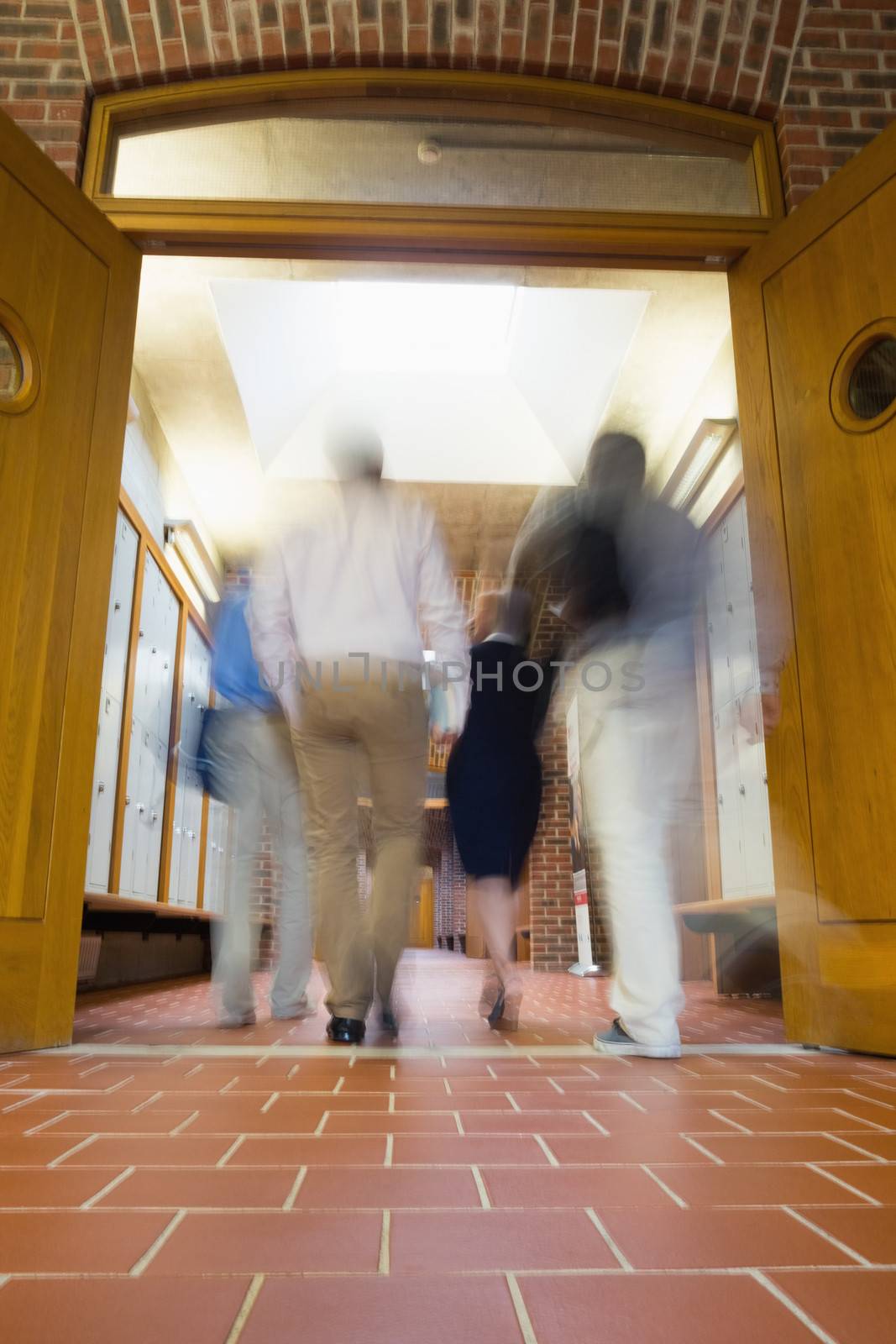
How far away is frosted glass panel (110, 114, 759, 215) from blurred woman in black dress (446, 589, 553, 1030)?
4.02ft

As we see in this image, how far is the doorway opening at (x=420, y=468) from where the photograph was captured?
468 centimetres

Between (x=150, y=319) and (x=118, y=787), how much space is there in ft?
8.31

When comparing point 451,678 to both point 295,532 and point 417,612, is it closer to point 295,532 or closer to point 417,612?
point 417,612

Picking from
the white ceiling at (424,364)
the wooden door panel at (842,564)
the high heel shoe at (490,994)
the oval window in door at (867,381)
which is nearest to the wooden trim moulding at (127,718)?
the white ceiling at (424,364)

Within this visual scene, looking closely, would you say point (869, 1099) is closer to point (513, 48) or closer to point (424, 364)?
point (513, 48)

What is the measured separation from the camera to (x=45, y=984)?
2236mm

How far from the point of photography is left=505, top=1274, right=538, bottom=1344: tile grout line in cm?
73

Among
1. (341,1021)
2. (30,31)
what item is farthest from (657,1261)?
(30,31)

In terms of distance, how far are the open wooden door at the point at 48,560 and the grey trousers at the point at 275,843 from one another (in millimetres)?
606

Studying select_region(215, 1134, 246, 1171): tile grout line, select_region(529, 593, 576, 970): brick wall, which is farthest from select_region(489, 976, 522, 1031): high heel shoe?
select_region(529, 593, 576, 970): brick wall

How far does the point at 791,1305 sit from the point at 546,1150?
1.80 ft

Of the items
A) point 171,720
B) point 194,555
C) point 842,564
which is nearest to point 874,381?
point 842,564

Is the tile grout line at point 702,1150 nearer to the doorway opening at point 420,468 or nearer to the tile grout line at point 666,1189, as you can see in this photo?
the tile grout line at point 666,1189

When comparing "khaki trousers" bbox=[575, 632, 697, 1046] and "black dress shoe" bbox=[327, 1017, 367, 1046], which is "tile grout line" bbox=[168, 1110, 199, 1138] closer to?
"black dress shoe" bbox=[327, 1017, 367, 1046]
